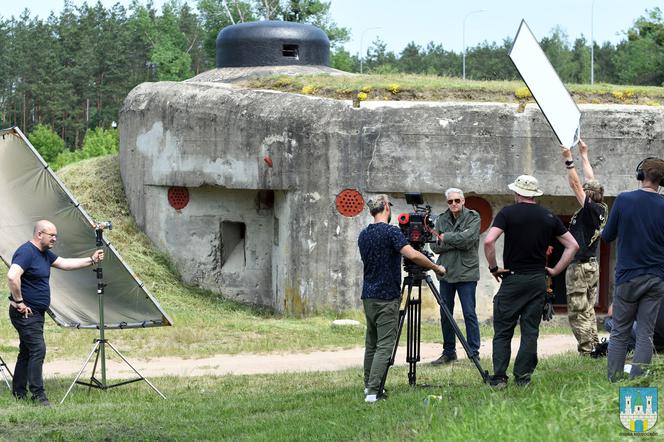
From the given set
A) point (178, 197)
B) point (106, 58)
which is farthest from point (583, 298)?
point (106, 58)

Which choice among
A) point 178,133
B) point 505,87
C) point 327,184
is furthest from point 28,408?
point 505,87

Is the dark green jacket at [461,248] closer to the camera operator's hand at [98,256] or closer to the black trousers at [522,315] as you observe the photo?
the black trousers at [522,315]

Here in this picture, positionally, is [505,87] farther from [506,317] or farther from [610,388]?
[610,388]

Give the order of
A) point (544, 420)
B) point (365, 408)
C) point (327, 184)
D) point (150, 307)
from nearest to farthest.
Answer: point (544, 420)
point (365, 408)
point (150, 307)
point (327, 184)

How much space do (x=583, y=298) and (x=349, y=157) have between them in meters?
5.90

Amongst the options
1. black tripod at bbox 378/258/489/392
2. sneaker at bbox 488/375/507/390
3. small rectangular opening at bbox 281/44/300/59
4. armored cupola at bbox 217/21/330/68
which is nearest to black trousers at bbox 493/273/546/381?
sneaker at bbox 488/375/507/390

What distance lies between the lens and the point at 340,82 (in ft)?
59.2

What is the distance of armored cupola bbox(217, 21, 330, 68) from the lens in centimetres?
2116

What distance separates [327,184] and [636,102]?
16.5 feet

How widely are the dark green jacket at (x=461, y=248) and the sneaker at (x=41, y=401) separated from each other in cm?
387

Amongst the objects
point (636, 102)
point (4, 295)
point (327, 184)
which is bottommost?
point (4, 295)

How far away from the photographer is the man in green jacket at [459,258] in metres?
10.9

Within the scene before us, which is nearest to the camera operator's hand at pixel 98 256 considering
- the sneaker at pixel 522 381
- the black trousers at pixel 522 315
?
the black trousers at pixel 522 315

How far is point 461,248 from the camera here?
10.9m
